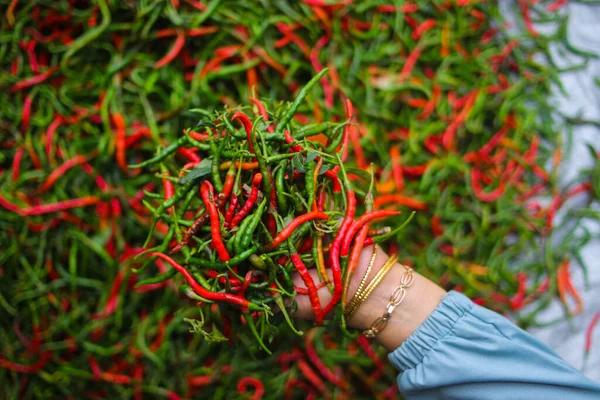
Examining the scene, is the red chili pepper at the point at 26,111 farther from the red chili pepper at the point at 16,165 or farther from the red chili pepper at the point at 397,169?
the red chili pepper at the point at 397,169

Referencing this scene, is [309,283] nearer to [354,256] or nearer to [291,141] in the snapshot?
[354,256]

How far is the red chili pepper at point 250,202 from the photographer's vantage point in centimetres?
70

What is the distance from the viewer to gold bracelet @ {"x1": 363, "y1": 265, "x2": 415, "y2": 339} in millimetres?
788

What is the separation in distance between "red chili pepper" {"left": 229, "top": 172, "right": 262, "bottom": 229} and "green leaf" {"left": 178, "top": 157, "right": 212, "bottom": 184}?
9 centimetres

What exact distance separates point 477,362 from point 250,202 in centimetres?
44

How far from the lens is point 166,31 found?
117 cm

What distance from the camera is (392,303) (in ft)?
2.58

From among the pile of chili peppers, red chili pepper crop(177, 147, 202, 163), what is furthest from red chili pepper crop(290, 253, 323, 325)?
the pile of chili peppers

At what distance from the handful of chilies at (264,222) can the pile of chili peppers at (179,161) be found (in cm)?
38

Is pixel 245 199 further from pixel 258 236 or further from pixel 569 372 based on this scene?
pixel 569 372

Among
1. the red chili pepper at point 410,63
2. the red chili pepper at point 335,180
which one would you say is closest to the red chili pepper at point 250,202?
the red chili pepper at point 335,180

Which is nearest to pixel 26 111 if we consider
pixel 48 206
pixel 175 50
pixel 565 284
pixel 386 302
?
pixel 48 206

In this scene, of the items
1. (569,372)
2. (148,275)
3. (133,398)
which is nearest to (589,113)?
(569,372)

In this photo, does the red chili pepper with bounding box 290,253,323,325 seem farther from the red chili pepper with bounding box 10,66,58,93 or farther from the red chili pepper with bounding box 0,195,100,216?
the red chili pepper with bounding box 10,66,58,93
